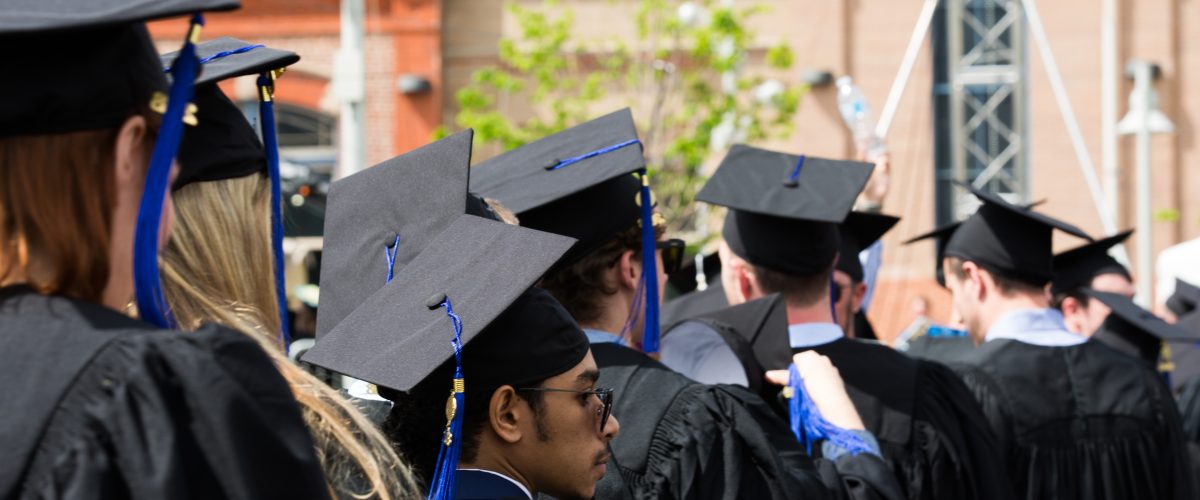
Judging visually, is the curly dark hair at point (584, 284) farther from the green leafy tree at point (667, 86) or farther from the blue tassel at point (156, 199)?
→ the green leafy tree at point (667, 86)

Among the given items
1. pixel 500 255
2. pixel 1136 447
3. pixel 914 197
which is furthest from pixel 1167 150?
pixel 500 255

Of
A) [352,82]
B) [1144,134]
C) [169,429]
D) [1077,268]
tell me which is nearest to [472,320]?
[169,429]

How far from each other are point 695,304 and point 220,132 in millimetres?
3391

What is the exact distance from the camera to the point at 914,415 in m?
3.95

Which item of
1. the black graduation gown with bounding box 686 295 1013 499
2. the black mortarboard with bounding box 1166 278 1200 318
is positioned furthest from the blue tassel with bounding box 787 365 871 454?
the black mortarboard with bounding box 1166 278 1200 318

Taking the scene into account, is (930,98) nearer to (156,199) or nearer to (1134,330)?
(1134,330)

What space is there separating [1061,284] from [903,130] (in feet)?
33.3

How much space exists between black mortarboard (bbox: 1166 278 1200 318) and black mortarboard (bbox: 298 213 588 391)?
23.1 ft

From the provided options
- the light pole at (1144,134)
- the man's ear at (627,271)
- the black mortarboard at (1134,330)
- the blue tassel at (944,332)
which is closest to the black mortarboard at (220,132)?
the man's ear at (627,271)

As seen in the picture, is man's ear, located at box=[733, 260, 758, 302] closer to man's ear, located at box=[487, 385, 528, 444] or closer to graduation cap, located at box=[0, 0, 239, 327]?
man's ear, located at box=[487, 385, 528, 444]

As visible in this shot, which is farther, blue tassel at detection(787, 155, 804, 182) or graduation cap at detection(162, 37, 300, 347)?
blue tassel at detection(787, 155, 804, 182)

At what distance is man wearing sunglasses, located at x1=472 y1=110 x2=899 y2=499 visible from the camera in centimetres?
285

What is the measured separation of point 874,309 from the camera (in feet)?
54.3

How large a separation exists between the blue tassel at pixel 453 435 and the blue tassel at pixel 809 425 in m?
1.48
